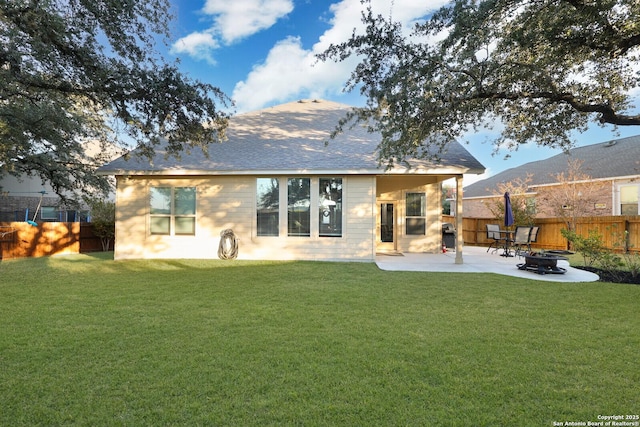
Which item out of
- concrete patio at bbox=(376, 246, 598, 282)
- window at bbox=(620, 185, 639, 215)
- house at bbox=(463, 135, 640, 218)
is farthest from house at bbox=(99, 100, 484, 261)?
window at bbox=(620, 185, 639, 215)

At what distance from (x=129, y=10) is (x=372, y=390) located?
6.62 meters

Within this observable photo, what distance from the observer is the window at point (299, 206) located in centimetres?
987

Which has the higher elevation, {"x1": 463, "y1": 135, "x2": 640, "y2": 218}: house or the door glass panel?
{"x1": 463, "y1": 135, "x2": 640, "y2": 218}: house

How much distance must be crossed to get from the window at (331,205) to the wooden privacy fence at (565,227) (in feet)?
26.7

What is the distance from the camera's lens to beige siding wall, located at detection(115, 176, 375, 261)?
9719 millimetres

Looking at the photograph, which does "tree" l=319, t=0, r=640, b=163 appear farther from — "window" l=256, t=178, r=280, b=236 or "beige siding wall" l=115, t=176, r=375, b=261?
"window" l=256, t=178, r=280, b=236

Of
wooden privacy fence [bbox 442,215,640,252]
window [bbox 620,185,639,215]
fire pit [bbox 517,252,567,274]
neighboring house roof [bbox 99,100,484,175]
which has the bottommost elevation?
fire pit [bbox 517,252,567,274]

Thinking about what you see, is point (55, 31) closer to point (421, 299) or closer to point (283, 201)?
point (283, 201)

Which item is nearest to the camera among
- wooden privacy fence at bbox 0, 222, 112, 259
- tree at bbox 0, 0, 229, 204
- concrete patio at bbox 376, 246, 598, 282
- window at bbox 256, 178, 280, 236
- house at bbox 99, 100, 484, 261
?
tree at bbox 0, 0, 229, 204

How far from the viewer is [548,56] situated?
19.5 ft

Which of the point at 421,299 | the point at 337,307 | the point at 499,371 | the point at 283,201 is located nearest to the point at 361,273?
the point at 421,299

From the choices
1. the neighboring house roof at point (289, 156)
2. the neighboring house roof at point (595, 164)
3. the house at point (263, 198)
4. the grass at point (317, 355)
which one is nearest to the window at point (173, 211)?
the house at point (263, 198)

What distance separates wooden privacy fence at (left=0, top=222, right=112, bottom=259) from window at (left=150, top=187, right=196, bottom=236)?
4.69 metres

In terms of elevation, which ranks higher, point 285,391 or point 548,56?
point 548,56
